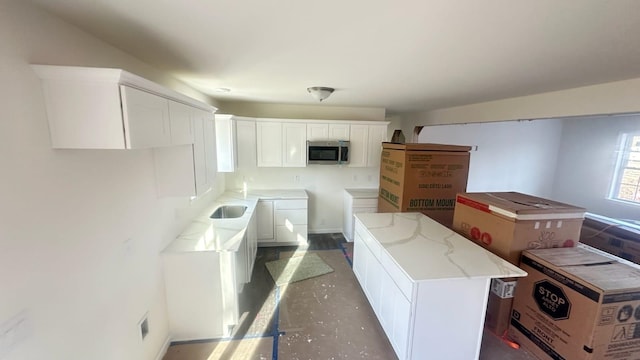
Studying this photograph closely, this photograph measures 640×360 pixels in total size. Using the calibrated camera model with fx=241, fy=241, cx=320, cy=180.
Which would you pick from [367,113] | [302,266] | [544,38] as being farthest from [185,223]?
[367,113]

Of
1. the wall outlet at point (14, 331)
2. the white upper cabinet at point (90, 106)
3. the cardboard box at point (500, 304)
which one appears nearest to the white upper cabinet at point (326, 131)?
the cardboard box at point (500, 304)

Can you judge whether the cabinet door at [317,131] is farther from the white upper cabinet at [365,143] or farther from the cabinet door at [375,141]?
the cabinet door at [375,141]

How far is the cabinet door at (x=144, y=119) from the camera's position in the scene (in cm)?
111

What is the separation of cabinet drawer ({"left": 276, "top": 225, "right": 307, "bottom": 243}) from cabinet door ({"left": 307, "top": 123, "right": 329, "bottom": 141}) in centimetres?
154

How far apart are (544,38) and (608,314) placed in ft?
6.06

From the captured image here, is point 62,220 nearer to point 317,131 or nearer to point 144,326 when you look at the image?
point 144,326

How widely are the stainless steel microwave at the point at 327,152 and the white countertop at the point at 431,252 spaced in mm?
1601

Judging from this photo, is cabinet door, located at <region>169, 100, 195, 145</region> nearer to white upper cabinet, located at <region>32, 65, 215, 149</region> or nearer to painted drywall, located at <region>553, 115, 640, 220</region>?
white upper cabinet, located at <region>32, 65, 215, 149</region>

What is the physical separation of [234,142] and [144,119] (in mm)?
2381

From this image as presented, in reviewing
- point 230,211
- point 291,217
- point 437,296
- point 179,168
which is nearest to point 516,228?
point 437,296

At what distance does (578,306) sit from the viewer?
5.60 ft

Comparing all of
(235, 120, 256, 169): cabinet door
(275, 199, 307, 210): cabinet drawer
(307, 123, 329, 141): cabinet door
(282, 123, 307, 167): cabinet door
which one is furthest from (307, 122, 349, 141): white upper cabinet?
(275, 199, 307, 210): cabinet drawer

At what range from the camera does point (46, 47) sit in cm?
107

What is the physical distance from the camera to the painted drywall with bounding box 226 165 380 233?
442cm
